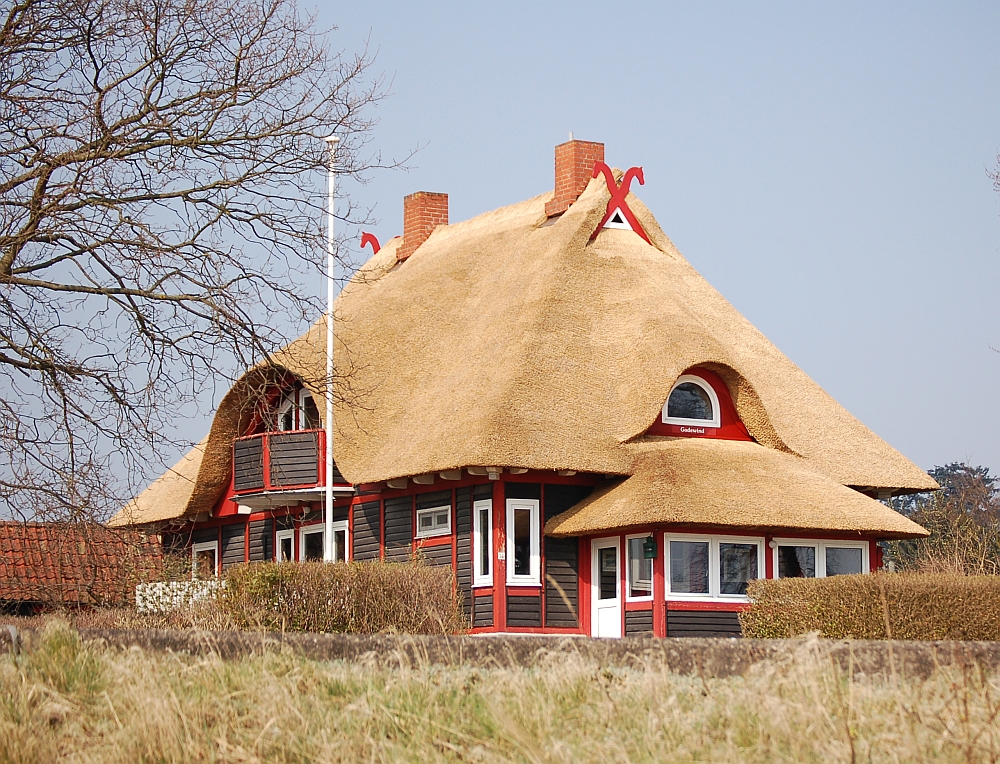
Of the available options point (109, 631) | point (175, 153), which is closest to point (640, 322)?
point (175, 153)

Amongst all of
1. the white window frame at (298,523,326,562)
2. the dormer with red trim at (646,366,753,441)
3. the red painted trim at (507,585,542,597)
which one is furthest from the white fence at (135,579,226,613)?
the dormer with red trim at (646,366,753,441)

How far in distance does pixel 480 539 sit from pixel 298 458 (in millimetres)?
4987

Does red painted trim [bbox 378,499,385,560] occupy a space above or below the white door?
above

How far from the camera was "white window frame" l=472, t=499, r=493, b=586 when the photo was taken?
24250 mm

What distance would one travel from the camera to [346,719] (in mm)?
7539

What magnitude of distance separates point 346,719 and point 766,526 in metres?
16.3

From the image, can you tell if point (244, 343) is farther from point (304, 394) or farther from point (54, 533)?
point (304, 394)

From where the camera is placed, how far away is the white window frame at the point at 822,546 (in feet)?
Result: 80.4

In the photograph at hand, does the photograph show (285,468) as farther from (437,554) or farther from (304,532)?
(437,554)

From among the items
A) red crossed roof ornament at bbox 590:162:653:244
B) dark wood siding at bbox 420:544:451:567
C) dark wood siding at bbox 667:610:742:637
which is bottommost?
dark wood siding at bbox 667:610:742:637

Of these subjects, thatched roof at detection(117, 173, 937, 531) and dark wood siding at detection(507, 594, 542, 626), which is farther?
thatched roof at detection(117, 173, 937, 531)

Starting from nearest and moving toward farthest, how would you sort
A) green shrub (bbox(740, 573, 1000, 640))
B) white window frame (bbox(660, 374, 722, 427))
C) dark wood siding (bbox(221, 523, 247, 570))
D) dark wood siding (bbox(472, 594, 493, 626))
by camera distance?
green shrub (bbox(740, 573, 1000, 640)) < dark wood siding (bbox(472, 594, 493, 626)) < white window frame (bbox(660, 374, 722, 427)) < dark wood siding (bbox(221, 523, 247, 570))

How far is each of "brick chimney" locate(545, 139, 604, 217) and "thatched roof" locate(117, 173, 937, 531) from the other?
1.35 ft

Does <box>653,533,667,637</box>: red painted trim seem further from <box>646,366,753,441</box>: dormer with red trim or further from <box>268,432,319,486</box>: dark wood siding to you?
<box>268,432,319,486</box>: dark wood siding
